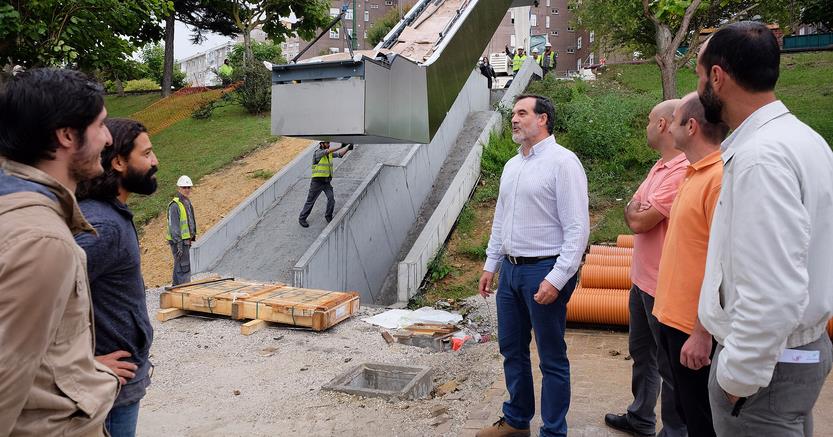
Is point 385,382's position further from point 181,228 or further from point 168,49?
point 168,49

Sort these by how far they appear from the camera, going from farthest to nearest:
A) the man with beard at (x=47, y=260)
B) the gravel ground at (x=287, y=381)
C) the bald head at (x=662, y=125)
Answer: the gravel ground at (x=287, y=381)
the bald head at (x=662, y=125)
the man with beard at (x=47, y=260)

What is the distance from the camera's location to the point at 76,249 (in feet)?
5.25

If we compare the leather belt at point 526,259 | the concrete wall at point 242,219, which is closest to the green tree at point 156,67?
the concrete wall at point 242,219

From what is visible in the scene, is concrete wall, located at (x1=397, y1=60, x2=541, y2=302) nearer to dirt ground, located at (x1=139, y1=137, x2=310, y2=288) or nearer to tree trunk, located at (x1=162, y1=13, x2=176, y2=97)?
dirt ground, located at (x1=139, y1=137, x2=310, y2=288)

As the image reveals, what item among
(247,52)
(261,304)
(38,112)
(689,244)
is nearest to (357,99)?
(261,304)

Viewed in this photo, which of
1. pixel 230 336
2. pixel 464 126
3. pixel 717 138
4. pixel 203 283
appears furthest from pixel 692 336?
pixel 464 126

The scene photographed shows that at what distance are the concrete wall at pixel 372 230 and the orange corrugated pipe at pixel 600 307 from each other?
4.31 metres

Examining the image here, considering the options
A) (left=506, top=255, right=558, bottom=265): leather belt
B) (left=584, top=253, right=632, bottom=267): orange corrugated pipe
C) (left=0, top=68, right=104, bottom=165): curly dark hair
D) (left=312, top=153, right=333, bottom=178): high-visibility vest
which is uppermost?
(left=0, top=68, right=104, bottom=165): curly dark hair

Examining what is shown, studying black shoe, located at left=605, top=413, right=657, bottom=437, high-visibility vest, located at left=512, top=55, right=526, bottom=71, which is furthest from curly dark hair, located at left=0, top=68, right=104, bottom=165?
high-visibility vest, located at left=512, top=55, right=526, bottom=71

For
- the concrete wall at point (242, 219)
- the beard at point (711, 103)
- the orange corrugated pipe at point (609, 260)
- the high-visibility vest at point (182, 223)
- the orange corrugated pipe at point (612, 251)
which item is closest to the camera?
the beard at point (711, 103)

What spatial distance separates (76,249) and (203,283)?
284 inches

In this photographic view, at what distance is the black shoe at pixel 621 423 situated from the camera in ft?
12.7

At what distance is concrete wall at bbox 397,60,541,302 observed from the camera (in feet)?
31.5

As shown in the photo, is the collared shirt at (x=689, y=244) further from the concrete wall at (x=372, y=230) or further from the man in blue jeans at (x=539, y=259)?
the concrete wall at (x=372, y=230)
